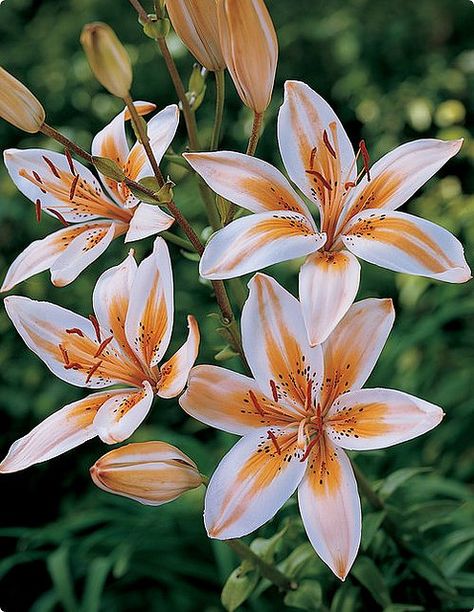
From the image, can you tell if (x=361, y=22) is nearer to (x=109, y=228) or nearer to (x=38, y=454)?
(x=109, y=228)

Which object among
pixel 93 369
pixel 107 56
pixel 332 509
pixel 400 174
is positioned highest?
pixel 107 56

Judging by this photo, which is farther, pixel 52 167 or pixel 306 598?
pixel 306 598

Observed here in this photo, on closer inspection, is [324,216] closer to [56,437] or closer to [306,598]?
[56,437]

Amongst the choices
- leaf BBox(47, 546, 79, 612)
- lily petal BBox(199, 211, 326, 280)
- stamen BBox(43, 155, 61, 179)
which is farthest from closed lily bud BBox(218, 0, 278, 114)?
leaf BBox(47, 546, 79, 612)

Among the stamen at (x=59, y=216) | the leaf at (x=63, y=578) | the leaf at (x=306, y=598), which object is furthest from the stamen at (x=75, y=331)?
the leaf at (x=63, y=578)

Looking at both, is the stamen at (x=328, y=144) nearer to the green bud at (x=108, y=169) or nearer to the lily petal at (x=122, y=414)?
the green bud at (x=108, y=169)

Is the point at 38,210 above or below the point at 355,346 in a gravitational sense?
above

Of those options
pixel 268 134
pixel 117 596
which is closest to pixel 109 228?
pixel 117 596

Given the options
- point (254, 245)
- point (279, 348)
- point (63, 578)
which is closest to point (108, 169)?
point (254, 245)
